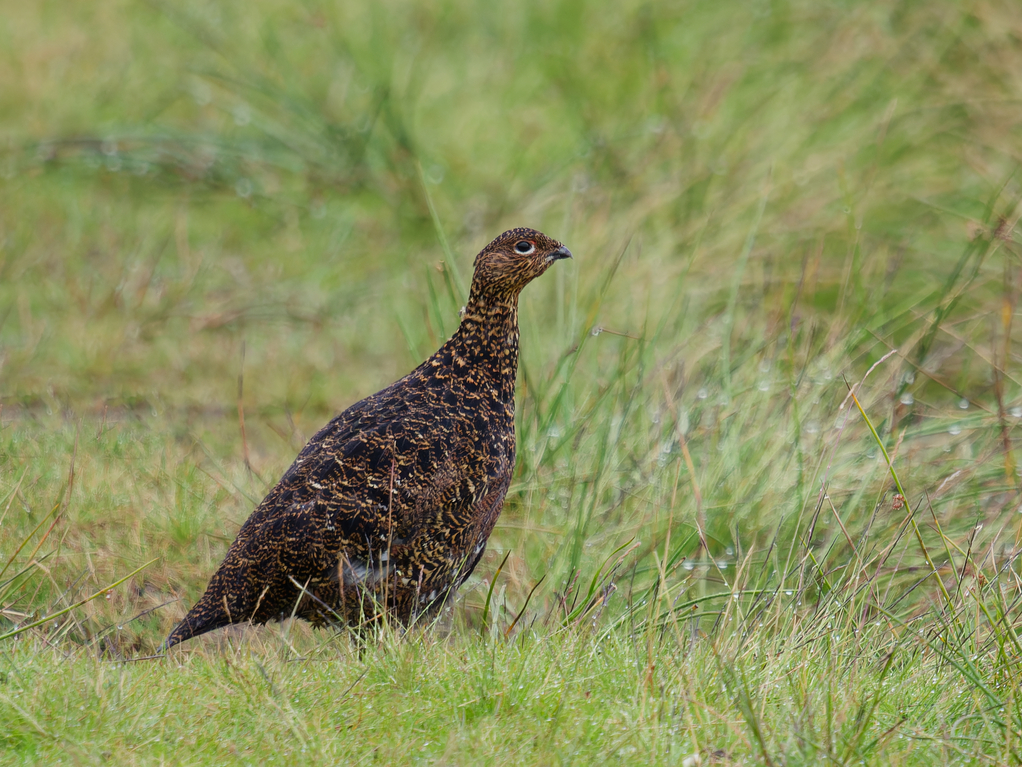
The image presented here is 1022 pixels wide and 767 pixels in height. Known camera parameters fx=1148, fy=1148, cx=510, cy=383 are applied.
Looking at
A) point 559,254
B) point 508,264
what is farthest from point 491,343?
point 559,254

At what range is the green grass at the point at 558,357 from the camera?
3154 mm

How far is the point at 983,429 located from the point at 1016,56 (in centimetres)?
321

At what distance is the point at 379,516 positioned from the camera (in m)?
3.83

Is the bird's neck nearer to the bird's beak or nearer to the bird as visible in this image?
the bird

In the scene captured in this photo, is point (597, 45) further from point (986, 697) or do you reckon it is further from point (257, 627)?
point (986, 697)

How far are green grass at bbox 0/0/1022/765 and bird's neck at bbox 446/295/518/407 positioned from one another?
1.66ft

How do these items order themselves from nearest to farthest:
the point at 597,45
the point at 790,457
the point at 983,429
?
1. the point at 790,457
2. the point at 983,429
3. the point at 597,45

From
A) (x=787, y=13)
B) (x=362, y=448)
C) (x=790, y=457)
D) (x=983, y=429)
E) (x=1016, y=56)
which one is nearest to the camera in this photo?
(x=362, y=448)

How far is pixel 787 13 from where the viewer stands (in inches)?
344

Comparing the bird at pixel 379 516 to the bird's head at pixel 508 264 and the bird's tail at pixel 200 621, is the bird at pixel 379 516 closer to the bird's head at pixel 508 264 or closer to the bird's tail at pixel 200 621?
the bird's tail at pixel 200 621

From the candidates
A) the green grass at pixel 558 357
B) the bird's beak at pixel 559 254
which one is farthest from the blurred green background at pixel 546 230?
the bird's beak at pixel 559 254

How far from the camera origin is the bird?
3816mm

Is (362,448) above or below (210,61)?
below

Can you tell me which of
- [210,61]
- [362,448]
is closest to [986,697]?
[362,448]
